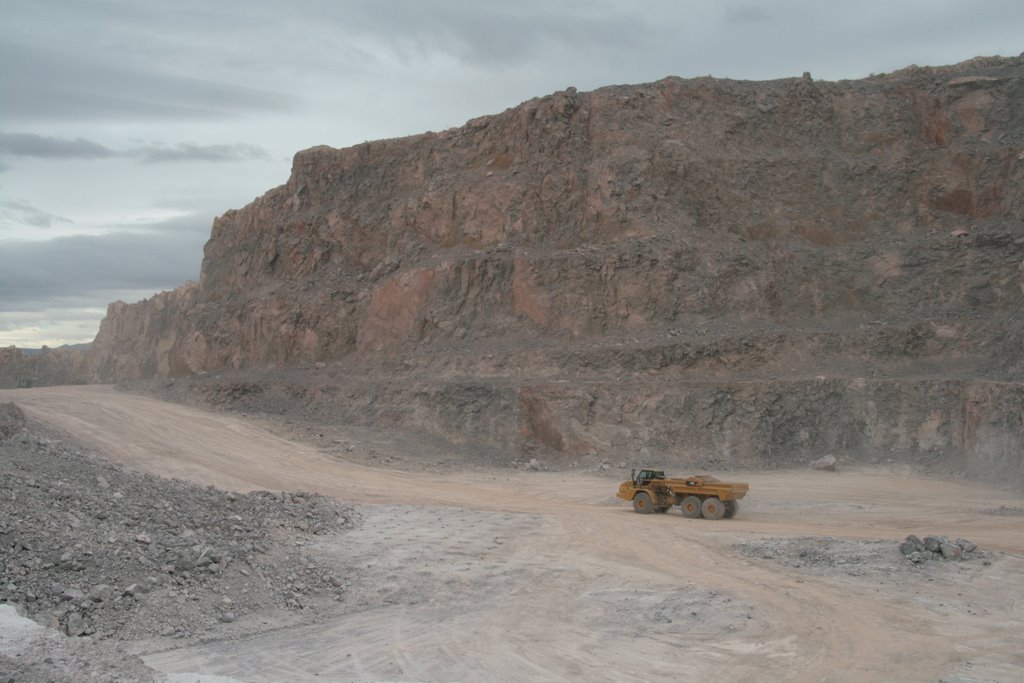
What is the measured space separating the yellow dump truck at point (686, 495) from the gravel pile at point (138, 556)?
327 inches

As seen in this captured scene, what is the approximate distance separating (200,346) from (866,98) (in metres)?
31.5

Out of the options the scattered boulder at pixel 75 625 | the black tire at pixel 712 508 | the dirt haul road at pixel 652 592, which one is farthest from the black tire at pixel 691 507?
the scattered boulder at pixel 75 625

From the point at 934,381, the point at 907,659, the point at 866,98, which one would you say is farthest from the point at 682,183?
the point at 907,659

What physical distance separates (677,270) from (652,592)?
20.5 m

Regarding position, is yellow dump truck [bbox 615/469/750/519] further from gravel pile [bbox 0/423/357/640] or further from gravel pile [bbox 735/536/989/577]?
gravel pile [bbox 0/423/357/640]

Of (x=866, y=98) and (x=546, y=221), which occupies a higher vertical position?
(x=866, y=98)

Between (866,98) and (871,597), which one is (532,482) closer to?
(871,597)

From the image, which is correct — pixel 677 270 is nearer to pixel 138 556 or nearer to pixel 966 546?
pixel 966 546

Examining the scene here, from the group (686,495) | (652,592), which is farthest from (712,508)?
(652,592)

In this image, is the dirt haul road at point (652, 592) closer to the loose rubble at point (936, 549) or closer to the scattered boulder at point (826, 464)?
the loose rubble at point (936, 549)

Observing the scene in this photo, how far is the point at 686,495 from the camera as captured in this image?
2078 centimetres

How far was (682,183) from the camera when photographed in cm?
3547

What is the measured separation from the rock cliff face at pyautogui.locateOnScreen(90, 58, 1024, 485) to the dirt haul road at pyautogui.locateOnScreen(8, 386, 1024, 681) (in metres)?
5.72

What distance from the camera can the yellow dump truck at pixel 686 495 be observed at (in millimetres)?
20156
